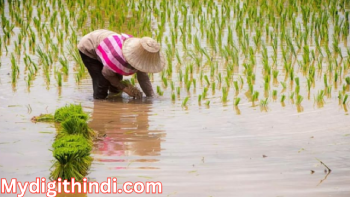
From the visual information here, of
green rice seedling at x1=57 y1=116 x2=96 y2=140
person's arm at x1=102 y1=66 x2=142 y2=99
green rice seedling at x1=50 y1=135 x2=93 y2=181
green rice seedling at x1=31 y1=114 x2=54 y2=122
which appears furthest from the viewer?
person's arm at x1=102 y1=66 x2=142 y2=99

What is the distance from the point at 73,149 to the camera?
3818mm

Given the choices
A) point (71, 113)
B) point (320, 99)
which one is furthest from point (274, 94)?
point (71, 113)

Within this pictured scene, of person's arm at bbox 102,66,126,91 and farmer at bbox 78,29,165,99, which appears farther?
person's arm at bbox 102,66,126,91

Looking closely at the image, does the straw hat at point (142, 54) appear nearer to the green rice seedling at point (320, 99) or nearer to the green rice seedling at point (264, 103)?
the green rice seedling at point (264, 103)

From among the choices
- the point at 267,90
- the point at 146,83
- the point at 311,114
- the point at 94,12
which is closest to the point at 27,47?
the point at 94,12

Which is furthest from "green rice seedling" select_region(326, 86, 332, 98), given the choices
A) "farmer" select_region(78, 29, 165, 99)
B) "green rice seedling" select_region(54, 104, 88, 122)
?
"green rice seedling" select_region(54, 104, 88, 122)

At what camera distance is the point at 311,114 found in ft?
17.6

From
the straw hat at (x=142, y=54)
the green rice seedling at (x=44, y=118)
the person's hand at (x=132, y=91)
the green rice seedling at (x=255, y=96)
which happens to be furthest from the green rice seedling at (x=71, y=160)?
the green rice seedling at (x=255, y=96)

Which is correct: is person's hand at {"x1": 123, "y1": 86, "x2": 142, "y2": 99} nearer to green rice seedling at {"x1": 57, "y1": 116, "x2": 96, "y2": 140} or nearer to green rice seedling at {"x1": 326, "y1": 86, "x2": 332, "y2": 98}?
green rice seedling at {"x1": 57, "y1": 116, "x2": 96, "y2": 140}

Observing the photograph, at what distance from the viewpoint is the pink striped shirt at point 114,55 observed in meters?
5.65

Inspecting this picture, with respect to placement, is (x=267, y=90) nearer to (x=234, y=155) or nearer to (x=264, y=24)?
(x=234, y=155)

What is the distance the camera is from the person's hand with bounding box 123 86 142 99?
5902 mm

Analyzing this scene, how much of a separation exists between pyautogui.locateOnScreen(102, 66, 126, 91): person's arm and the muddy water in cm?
15

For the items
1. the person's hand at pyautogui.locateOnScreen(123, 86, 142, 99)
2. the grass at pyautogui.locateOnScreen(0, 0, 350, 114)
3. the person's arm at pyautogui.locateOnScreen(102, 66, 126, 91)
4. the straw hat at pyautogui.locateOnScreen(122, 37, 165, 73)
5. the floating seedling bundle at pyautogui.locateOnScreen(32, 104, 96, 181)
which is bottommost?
the grass at pyautogui.locateOnScreen(0, 0, 350, 114)
